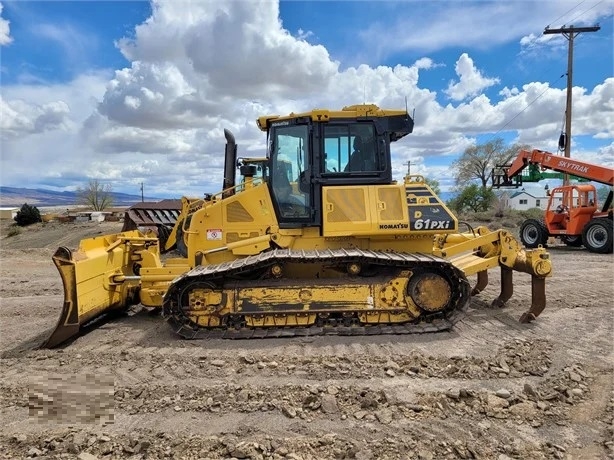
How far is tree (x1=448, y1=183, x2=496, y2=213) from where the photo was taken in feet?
136

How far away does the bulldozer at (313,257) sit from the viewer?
592 cm

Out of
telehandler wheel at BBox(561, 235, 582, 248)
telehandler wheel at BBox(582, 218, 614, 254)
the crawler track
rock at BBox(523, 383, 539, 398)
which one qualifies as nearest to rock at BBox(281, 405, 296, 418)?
the crawler track

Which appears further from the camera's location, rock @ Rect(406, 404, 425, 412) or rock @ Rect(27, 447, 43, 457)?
rock @ Rect(406, 404, 425, 412)

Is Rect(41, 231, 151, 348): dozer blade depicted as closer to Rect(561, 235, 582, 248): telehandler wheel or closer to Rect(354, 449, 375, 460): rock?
Rect(354, 449, 375, 460): rock

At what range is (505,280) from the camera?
7555 millimetres

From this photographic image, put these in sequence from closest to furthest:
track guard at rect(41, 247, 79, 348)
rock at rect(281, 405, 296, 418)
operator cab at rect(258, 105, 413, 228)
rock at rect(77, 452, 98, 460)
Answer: rock at rect(77, 452, 98, 460) → rock at rect(281, 405, 296, 418) → track guard at rect(41, 247, 79, 348) → operator cab at rect(258, 105, 413, 228)

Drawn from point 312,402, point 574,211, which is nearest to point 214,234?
point 312,402

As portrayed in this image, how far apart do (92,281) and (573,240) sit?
625 inches

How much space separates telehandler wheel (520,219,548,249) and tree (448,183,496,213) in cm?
2383

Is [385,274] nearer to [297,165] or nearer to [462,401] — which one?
[297,165]

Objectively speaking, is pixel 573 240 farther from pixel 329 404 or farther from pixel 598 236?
pixel 329 404

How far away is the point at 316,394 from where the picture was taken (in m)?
4.11

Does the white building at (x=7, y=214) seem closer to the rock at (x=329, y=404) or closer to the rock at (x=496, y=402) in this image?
the rock at (x=329, y=404)

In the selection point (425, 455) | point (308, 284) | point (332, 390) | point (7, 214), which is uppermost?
point (7, 214)
